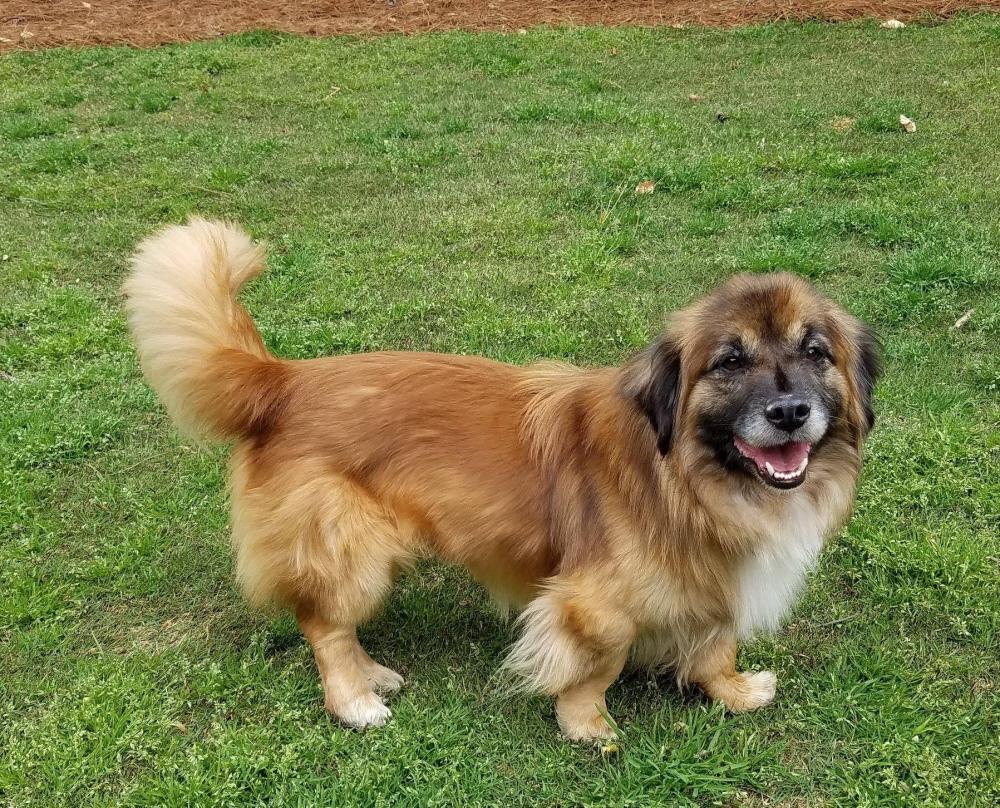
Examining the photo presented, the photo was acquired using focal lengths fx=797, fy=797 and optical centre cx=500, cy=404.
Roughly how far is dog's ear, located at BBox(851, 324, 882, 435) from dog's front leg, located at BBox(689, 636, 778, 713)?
0.98 metres

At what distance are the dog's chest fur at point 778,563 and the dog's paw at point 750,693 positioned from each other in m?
0.41

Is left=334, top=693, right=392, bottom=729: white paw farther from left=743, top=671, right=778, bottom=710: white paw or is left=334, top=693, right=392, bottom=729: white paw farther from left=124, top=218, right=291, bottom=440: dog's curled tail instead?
left=743, top=671, right=778, bottom=710: white paw

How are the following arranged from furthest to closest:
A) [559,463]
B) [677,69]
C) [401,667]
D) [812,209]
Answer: [677,69]
[812,209]
[401,667]
[559,463]

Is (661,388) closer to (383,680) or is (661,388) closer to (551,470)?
(551,470)

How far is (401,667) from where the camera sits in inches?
133

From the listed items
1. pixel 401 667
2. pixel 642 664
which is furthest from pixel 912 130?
pixel 401 667

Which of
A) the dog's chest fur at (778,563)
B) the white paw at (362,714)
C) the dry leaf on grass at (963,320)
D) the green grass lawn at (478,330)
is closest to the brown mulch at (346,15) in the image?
the green grass lawn at (478,330)

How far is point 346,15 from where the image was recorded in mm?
12922

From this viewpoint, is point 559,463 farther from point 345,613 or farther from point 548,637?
point 345,613

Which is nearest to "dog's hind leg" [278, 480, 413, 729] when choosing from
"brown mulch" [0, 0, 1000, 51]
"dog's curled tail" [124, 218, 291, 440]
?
"dog's curled tail" [124, 218, 291, 440]

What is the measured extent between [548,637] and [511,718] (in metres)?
0.51

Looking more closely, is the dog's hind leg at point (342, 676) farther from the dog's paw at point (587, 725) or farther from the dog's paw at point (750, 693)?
the dog's paw at point (750, 693)

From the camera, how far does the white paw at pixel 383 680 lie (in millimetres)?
3237

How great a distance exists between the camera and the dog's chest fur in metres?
2.60
